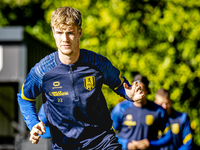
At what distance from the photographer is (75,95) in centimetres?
276

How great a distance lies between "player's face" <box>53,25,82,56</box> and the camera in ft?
8.55

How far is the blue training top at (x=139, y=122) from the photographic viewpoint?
17.4ft

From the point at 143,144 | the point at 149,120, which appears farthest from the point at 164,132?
the point at 143,144

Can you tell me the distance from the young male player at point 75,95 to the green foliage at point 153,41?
6.22 m

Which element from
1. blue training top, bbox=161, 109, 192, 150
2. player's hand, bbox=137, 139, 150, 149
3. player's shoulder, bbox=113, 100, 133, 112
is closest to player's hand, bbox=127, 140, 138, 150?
player's hand, bbox=137, 139, 150, 149

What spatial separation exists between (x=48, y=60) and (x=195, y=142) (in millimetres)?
7882

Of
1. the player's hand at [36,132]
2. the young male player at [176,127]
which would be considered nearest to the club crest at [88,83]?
the player's hand at [36,132]

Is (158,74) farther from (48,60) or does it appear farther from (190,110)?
(48,60)

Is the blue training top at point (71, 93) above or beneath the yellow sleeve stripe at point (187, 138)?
above

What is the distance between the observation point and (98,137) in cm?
286

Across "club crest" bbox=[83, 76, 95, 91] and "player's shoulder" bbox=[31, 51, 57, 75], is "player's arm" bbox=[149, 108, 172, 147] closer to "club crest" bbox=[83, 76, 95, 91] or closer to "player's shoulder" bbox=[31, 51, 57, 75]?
"club crest" bbox=[83, 76, 95, 91]

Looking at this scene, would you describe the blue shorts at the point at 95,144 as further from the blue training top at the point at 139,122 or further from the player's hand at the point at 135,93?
the blue training top at the point at 139,122

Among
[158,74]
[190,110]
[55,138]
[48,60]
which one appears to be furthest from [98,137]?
[190,110]

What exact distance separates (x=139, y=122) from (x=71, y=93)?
2784 mm
